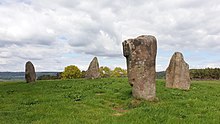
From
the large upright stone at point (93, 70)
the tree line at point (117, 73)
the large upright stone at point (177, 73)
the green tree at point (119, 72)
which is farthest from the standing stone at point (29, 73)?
the green tree at point (119, 72)

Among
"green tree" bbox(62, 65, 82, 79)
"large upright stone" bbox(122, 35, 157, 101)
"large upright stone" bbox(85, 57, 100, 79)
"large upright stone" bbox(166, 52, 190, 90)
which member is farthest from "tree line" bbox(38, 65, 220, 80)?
"large upright stone" bbox(122, 35, 157, 101)

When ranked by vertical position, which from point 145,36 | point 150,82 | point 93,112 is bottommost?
point 93,112

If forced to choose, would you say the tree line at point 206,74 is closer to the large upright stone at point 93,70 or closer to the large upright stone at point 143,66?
the large upright stone at point 93,70

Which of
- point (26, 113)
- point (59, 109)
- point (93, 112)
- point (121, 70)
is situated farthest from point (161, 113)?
point (121, 70)

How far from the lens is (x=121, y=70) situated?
8881 centimetres

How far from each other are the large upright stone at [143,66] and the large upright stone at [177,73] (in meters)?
10.1

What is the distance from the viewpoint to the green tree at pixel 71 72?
74338mm

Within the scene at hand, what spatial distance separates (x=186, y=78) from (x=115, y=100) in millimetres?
12066

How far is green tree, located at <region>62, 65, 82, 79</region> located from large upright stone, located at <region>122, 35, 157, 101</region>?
180 feet

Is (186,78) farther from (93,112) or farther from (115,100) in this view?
(93,112)

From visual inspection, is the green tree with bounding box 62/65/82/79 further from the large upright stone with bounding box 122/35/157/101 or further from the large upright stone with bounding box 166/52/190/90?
the large upright stone with bounding box 122/35/157/101

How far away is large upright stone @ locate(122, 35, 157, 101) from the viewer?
64.4ft

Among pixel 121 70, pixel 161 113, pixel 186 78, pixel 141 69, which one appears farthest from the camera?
pixel 121 70

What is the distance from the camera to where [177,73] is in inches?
1161
